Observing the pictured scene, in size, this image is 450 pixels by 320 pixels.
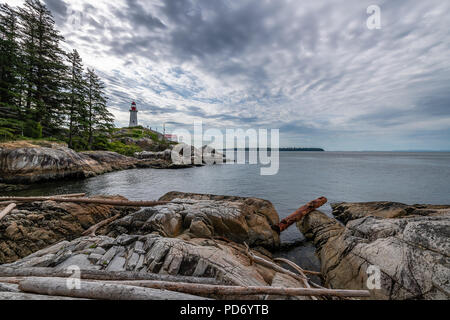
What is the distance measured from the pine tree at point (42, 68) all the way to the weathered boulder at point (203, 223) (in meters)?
29.4

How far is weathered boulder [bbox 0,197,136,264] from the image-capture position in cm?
525

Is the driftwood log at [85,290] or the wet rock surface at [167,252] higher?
the driftwood log at [85,290]

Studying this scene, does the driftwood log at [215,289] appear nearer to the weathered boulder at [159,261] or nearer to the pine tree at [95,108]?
the weathered boulder at [159,261]

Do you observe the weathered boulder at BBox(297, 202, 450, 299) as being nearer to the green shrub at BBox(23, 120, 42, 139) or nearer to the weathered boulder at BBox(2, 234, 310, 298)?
the weathered boulder at BBox(2, 234, 310, 298)

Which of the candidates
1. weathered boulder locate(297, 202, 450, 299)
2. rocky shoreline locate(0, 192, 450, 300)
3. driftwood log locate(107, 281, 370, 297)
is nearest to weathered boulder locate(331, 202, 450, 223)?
rocky shoreline locate(0, 192, 450, 300)

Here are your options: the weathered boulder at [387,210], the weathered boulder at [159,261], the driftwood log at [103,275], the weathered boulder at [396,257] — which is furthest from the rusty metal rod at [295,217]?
the driftwood log at [103,275]

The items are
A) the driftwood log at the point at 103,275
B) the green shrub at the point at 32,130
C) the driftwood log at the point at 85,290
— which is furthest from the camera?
the green shrub at the point at 32,130

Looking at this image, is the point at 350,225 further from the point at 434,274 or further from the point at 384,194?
the point at 384,194

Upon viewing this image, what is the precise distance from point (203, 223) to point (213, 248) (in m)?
1.85

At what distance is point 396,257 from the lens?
3824 millimetres

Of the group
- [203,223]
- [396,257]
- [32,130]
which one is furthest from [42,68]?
[396,257]

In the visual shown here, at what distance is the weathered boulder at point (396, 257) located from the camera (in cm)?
328

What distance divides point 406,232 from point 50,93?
40.3 m
